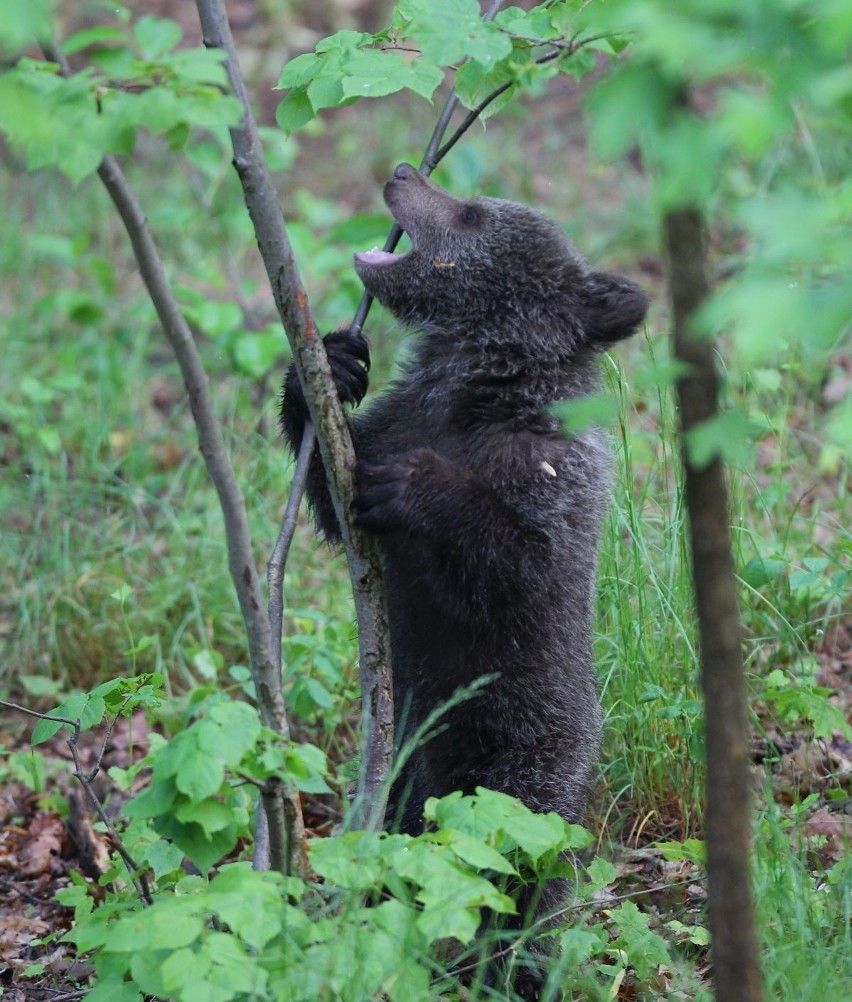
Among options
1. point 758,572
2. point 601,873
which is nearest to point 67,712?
point 601,873

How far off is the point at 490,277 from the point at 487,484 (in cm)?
83

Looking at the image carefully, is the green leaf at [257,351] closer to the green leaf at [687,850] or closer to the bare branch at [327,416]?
the bare branch at [327,416]

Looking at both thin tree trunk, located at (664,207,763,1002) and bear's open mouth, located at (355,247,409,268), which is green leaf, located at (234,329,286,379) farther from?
thin tree trunk, located at (664,207,763,1002)

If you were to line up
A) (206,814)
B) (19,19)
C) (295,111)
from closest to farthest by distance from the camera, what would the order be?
(19,19)
(206,814)
(295,111)

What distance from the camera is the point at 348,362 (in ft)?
12.9

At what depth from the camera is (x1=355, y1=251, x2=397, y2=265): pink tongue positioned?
3.99 metres

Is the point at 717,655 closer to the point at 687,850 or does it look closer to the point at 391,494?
the point at 391,494

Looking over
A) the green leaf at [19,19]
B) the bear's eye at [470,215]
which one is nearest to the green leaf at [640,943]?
the bear's eye at [470,215]

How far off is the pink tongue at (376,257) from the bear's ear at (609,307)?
0.65 m

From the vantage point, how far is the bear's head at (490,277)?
3928 millimetres

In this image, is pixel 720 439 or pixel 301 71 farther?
pixel 301 71

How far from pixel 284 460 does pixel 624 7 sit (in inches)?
182

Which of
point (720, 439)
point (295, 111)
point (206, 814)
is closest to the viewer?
point (720, 439)

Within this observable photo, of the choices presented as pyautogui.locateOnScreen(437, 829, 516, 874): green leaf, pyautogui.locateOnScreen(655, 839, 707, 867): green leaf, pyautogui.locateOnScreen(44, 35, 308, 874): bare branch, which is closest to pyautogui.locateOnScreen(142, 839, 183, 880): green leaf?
pyautogui.locateOnScreen(44, 35, 308, 874): bare branch
